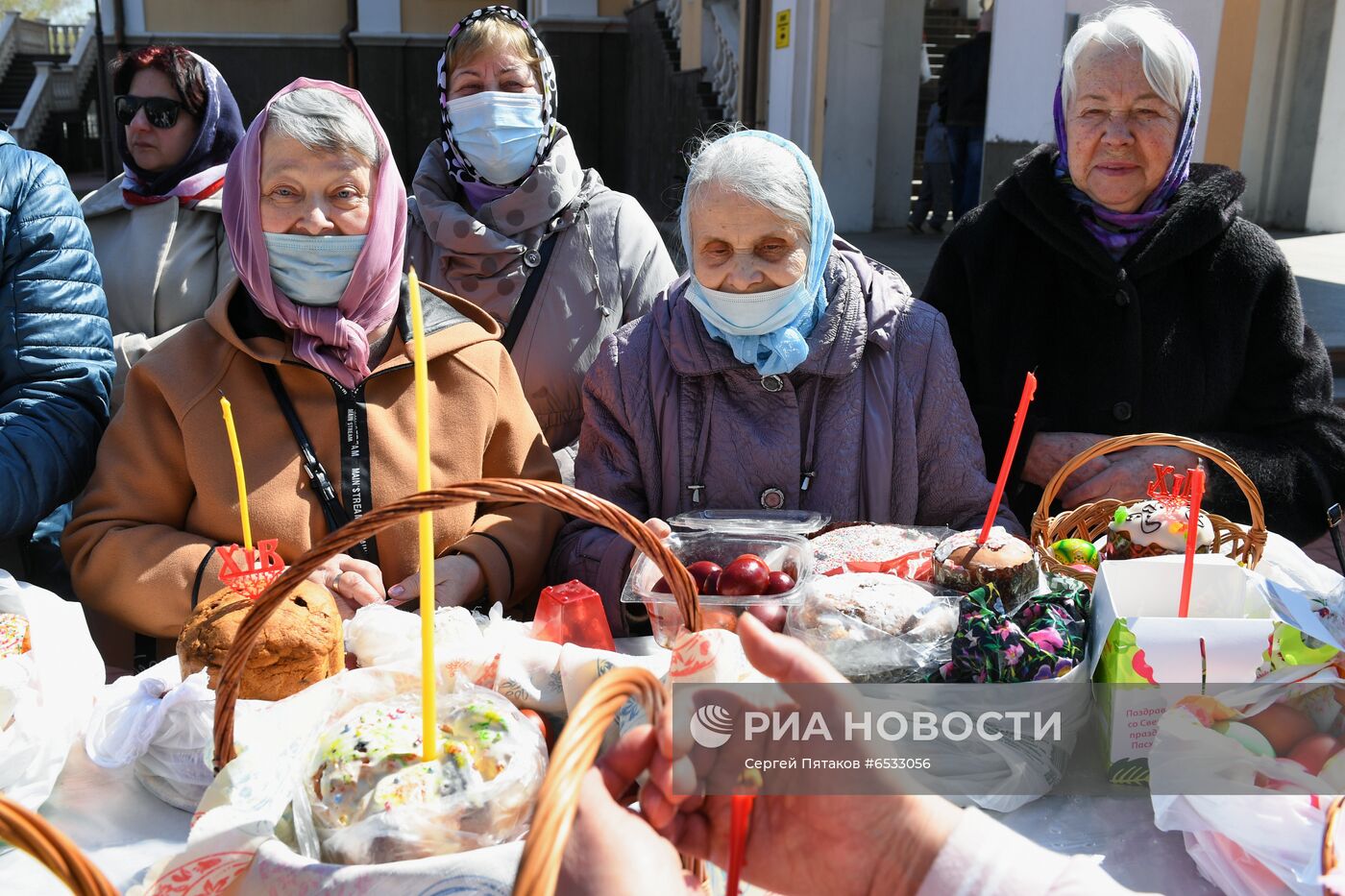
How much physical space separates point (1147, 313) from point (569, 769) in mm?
2246

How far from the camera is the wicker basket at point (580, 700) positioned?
92 cm

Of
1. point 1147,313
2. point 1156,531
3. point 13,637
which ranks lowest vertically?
point 13,637

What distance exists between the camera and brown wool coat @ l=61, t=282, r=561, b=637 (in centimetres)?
218

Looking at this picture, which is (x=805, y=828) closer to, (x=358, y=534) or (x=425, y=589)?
(x=425, y=589)

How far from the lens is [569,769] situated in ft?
3.23

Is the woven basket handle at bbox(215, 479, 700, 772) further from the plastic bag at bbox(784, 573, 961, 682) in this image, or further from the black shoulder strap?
the black shoulder strap

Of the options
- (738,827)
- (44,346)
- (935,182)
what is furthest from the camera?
(935,182)

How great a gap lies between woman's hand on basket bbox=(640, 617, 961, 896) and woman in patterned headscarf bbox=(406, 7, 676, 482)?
182 centimetres

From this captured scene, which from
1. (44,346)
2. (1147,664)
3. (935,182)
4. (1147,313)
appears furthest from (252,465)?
(935,182)

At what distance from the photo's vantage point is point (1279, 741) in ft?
5.05

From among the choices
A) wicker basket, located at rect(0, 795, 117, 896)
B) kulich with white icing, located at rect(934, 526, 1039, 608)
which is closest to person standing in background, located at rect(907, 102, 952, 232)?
kulich with white icing, located at rect(934, 526, 1039, 608)

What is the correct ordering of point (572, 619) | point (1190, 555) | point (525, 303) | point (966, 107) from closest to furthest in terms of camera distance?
point (1190, 555) < point (572, 619) < point (525, 303) < point (966, 107)

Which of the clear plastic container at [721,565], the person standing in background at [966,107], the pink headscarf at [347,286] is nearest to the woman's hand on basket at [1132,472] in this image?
the clear plastic container at [721,565]

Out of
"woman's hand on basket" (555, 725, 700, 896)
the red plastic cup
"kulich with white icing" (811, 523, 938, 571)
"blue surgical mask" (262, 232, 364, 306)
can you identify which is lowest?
the red plastic cup
